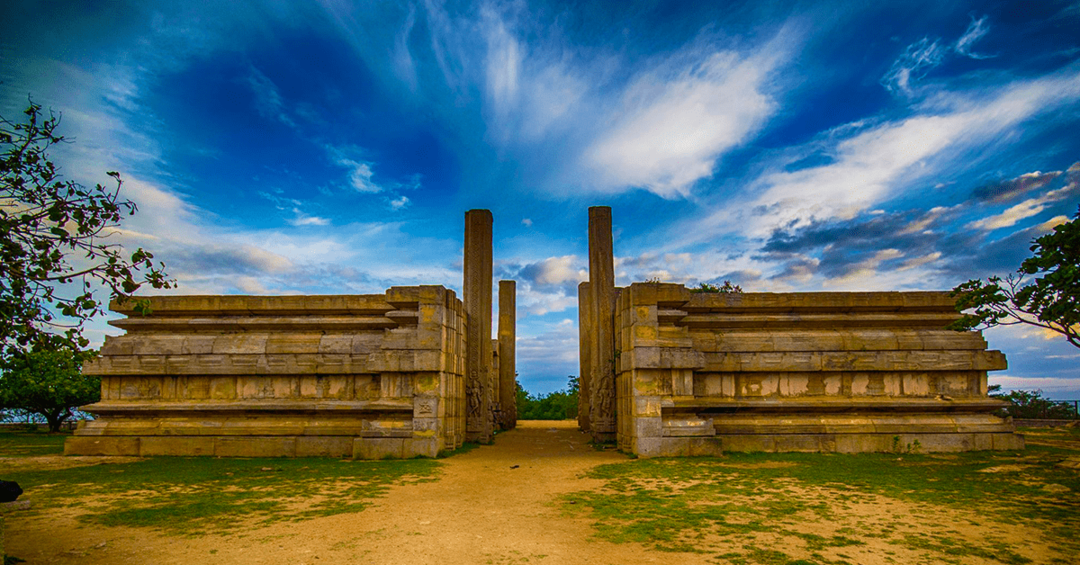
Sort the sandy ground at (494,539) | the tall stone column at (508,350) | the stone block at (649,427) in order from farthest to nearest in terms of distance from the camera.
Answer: the tall stone column at (508,350)
the stone block at (649,427)
the sandy ground at (494,539)

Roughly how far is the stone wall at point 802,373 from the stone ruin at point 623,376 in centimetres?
3

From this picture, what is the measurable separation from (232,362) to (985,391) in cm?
1884

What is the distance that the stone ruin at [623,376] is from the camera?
43.6ft

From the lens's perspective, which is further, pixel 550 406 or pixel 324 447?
pixel 550 406

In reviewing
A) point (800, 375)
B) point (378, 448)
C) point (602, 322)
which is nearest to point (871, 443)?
point (800, 375)

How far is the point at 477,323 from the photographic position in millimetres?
17828

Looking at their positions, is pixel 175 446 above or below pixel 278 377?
below

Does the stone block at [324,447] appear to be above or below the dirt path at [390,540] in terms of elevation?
below

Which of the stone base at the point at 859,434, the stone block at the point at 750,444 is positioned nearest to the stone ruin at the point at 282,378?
the stone base at the point at 859,434

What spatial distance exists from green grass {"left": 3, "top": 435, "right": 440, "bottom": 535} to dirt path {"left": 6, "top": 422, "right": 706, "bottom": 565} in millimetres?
474

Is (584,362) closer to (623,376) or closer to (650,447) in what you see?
(623,376)

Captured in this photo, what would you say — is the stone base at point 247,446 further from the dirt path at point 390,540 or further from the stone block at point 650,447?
the stone block at point 650,447

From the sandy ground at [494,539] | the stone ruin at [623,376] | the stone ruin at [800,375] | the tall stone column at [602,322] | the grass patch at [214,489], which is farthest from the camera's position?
the tall stone column at [602,322]

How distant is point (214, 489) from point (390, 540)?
15.1ft
